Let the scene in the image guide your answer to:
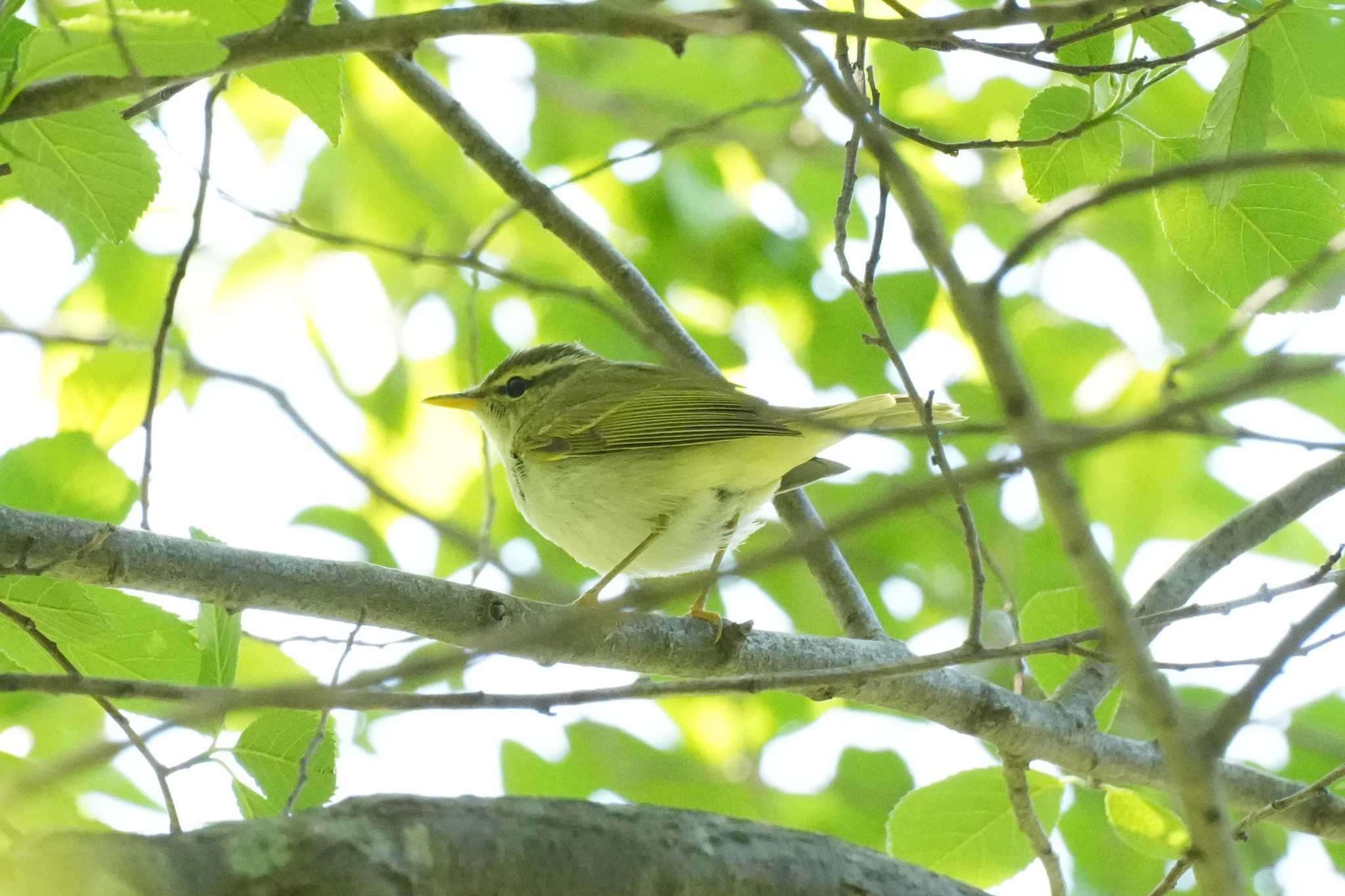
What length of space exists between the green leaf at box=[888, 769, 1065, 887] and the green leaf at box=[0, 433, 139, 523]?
222 cm

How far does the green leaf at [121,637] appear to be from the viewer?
2377 millimetres

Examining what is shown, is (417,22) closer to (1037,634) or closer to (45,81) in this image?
(45,81)

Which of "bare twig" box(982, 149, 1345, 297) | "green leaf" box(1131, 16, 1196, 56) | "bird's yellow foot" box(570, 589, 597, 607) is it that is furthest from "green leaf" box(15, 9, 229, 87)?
"bird's yellow foot" box(570, 589, 597, 607)

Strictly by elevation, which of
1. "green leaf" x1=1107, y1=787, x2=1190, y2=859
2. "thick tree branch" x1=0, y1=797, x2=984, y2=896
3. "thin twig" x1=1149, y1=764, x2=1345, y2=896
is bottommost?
"thick tree branch" x1=0, y1=797, x2=984, y2=896

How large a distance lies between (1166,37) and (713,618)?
2.03 m

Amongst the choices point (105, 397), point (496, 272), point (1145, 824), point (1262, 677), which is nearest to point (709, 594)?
point (1145, 824)

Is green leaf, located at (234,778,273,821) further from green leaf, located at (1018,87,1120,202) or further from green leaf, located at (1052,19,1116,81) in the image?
green leaf, located at (1052,19,1116,81)

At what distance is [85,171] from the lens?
212 centimetres

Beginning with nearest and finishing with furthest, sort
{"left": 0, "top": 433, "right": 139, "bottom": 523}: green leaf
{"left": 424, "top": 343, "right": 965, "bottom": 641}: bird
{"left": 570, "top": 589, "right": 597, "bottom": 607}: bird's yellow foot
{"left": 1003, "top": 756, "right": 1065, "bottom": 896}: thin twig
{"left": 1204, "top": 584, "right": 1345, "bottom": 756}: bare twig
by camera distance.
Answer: {"left": 1204, "top": 584, "right": 1345, "bottom": 756}: bare twig < {"left": 0, "top": 433, "right": 139, "bottom": 523}: green leaf < {"left": 1003, "top": 756, "right": 1065, "bottom": 896}: thin twig < {"left": 570, "top": 589, "right": 597, "bottom": 607}: bird's yellow foot < {"left": 424, "top": 343, "right": 965, "bottom": 641}: bird

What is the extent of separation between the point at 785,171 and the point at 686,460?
2.55 meters

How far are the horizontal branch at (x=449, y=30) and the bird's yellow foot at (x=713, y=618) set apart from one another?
167cm

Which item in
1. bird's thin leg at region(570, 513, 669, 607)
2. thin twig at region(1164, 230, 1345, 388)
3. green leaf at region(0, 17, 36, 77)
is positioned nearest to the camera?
thin twig at region(1164, 230, 1345, 388)

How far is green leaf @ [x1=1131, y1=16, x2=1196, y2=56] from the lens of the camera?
Answer: 2521 millimetres

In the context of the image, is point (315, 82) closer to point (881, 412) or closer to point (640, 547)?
point (881, 412)
